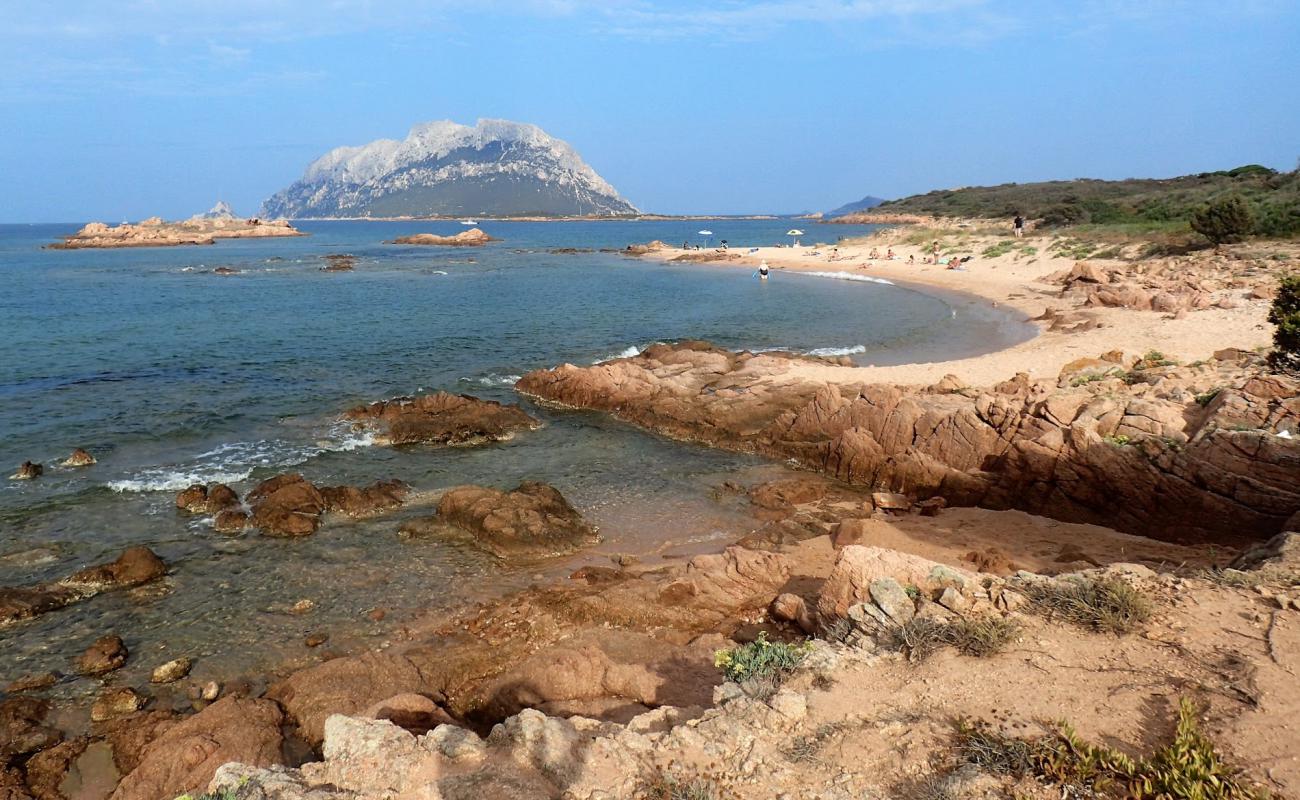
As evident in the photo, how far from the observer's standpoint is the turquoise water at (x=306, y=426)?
11.6m

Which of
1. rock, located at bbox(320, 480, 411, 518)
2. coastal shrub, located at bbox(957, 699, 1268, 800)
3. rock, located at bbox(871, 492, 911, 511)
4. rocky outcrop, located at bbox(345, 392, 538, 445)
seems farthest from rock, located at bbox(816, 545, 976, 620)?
rocky outcrop, located at bbox(345, 392, 538, 445)

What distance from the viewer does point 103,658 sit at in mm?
9742

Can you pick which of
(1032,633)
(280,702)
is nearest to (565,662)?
(280,702)

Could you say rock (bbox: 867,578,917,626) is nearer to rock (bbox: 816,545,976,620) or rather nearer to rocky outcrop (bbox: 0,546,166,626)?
rock (bbox: 816,545,976,620)

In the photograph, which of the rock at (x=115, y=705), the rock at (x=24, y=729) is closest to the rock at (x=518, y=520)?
the rock at (x=115, y=705)

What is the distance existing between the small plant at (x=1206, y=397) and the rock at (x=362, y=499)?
17.0 m

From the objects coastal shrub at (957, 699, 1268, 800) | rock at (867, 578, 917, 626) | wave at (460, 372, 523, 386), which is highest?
coastal shrub at (957, 699, 1268, 800)

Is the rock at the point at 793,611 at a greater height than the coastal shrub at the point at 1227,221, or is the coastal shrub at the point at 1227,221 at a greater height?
the coastal shrub at the point at 1227,221

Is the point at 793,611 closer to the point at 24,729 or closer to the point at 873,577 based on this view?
the point at 873,577

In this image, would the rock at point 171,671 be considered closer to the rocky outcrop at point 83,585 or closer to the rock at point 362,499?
the rocky outcrop at point 83,585

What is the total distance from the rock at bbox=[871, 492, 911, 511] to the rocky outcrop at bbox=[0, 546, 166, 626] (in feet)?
45.3

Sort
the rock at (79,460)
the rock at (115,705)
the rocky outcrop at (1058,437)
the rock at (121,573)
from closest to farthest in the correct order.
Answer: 1. the rock at (115,705)
2. the rocky outcrop at (1058,437)
3. the rock at (121,573)
4. the rock at (79,460)

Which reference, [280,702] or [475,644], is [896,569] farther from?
[280,702]

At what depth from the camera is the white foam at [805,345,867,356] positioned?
96.3 ft
